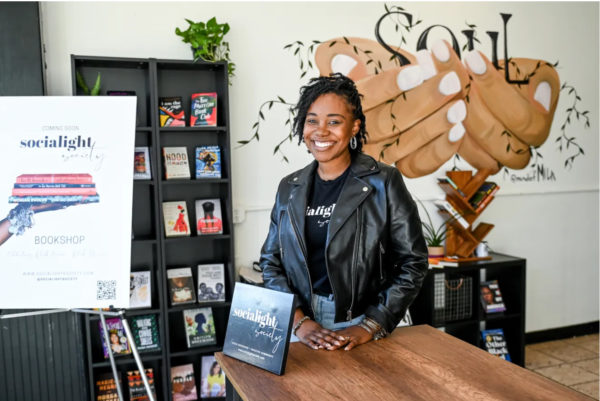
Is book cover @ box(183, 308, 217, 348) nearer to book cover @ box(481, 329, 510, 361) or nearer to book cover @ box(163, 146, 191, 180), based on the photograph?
book cover @ box(163, 146, 191, 180)

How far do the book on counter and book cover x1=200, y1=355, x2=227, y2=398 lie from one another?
0.51 m

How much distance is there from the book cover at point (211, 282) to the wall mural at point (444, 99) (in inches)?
32.3

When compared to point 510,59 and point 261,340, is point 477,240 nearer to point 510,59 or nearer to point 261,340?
point 510,59

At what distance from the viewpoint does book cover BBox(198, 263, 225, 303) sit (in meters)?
3.17

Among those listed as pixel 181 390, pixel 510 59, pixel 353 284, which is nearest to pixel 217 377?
pixel 181 390

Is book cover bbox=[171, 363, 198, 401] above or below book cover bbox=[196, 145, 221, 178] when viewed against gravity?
below

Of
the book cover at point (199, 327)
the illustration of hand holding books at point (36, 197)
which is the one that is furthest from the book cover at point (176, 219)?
the illustration of hand holding books at point (36, 197)

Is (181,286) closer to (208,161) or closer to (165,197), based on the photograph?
(165,197)

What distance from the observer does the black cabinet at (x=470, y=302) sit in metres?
3.54

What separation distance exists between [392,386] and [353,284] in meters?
0.51

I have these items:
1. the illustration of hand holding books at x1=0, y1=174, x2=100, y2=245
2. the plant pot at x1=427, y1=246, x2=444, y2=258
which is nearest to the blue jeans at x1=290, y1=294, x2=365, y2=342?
the illustration of hand holding books at x1=0, y1=174, x2=100, y2=245

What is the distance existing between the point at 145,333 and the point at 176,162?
1009 millimetres

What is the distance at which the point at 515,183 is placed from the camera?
4.16 meters

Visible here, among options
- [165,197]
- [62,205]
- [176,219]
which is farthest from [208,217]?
[62,205]
